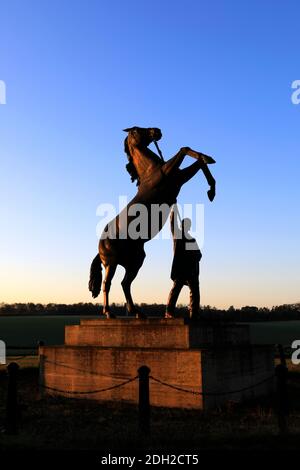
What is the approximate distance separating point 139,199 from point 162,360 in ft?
11.4

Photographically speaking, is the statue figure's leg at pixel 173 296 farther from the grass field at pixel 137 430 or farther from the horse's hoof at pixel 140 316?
the grass field at pixel 137 430

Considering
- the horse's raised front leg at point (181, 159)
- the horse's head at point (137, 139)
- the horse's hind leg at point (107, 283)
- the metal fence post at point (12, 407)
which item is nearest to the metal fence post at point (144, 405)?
the metal fence post at point (12, 407)

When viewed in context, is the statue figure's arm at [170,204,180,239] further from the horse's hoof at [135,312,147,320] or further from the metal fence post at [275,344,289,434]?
the metal fence post at [275,344,289,434]

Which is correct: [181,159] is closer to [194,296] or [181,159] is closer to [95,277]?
[194,296]

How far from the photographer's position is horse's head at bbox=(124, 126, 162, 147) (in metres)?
12.0

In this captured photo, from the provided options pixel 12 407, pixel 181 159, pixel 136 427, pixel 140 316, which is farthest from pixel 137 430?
pixel 181 159

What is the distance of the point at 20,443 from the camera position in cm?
674

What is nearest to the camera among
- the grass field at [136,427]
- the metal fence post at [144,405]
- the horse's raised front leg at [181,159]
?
the grass field at [136,427]

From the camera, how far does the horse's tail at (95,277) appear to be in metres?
12.5

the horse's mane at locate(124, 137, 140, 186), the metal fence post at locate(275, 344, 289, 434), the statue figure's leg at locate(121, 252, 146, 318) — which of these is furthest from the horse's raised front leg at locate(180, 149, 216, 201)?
the metal fence post at locate(275, 344, 289, 434)

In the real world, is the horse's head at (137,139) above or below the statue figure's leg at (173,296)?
above

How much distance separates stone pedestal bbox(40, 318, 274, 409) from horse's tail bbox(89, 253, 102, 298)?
1.05 meters

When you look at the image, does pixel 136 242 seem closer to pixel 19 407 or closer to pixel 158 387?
pixel 158 387

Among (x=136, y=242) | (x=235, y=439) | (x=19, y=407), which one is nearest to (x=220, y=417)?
(x=235, y=439)
